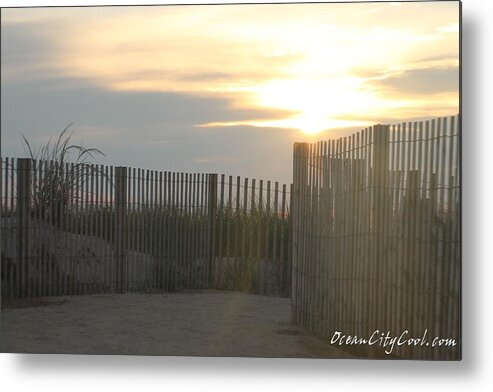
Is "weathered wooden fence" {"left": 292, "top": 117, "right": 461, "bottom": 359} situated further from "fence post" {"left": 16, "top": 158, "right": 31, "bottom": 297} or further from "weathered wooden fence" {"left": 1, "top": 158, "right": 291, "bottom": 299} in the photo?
"fence post" {"left": 16, "top": 158, "right": 31, "bottom": 297}

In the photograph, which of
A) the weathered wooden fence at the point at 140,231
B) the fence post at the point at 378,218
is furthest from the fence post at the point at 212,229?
the fence post at the point at 378,218

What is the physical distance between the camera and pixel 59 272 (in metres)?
6.88

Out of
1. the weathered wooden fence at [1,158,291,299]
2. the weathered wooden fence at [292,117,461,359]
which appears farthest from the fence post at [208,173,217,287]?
the weathered wooden fence at [292,117,461,359]

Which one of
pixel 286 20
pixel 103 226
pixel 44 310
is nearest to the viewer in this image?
pixel 286 20

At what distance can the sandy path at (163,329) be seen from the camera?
536 cm

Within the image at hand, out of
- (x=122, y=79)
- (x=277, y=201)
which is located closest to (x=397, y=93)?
(x=122, y=79)

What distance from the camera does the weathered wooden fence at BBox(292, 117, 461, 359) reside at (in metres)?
4.93

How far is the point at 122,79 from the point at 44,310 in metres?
1.80

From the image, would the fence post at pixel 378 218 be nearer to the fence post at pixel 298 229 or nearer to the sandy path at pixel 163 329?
the sandy path at pixel 163 329

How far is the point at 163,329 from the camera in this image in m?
5.94

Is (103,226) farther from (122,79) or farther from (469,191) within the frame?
(469,191)

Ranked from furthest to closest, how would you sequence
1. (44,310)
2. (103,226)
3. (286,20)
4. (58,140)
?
(103,226)
(44,310)
(58,140)
(286,20)

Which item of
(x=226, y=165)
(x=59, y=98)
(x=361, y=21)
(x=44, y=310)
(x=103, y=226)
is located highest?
(x=361, y=21)

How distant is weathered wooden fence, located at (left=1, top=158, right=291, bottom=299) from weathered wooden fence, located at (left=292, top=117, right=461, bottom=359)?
1.08 m
